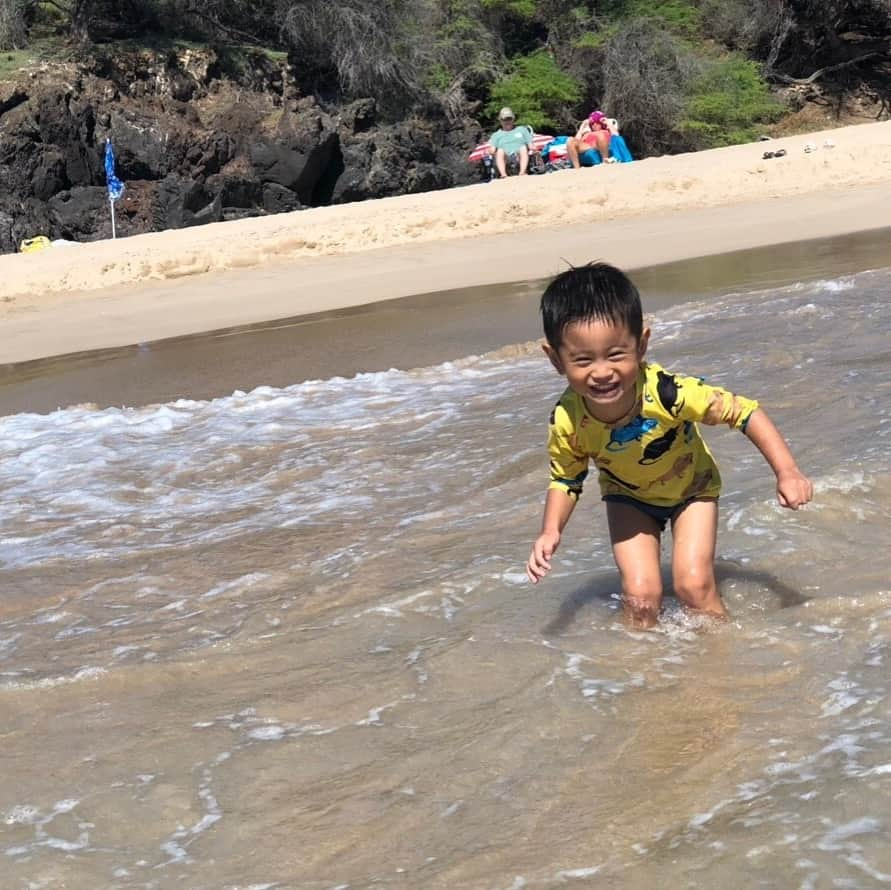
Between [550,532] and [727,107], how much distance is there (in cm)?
2423

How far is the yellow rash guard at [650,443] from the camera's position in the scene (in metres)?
3.57

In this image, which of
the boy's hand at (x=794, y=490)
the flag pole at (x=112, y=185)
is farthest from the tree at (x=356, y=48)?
the boy's hand at (x=794, y=490)

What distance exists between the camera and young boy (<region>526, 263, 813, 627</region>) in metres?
3.31

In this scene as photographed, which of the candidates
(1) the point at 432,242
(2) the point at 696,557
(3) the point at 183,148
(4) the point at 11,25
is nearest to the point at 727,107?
(3) the point at 183,148

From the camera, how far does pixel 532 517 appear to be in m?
4.75

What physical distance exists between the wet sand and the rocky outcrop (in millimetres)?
10008

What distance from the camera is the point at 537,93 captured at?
1031 inches

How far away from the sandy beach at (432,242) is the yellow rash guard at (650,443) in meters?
7.16

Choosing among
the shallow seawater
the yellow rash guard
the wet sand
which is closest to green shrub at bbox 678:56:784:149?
the wet sand

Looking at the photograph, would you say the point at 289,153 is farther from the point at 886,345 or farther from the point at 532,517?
the point at 532,517

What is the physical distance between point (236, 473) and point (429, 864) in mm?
3652

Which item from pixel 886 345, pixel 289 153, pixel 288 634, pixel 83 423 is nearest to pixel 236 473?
pixel 83 423

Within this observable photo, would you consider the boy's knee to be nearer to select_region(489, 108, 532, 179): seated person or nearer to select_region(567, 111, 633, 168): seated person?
select_region(567, 111, 633, 168): seated person

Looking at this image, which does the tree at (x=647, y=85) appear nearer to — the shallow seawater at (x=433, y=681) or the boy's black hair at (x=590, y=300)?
the shallow seawater at (x=433, y=681)
